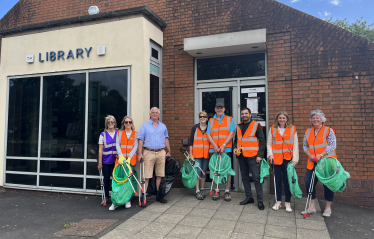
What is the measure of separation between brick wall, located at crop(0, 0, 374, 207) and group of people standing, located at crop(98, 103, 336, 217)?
3.05 ft

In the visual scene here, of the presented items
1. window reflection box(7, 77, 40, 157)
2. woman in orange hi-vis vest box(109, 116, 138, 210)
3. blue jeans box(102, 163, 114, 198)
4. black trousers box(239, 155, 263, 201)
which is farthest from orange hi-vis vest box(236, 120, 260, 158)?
window reflection box(7, 77, 40, 157)

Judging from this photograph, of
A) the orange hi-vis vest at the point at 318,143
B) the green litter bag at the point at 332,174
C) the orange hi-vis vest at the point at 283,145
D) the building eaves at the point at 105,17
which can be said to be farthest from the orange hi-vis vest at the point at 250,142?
the building eaves at the point at 105,17

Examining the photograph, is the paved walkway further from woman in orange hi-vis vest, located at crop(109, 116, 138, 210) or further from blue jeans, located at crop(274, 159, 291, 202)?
woman in orange hi-vis vest, located at crop(109, 116, 138, 210)

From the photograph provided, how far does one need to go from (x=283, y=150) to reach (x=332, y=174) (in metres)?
0.84

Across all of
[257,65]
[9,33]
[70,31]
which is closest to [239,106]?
[257,65]

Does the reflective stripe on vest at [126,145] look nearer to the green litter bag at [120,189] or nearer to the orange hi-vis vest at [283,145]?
the green litter bag at [120,189]

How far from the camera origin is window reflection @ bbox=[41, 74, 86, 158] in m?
6.34

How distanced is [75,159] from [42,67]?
2504 millimetres

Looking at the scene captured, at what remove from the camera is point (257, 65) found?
20.5ft

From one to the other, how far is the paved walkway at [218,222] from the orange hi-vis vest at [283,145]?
952 millimetres

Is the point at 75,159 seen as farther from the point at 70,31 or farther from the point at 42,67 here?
the point at 70,31

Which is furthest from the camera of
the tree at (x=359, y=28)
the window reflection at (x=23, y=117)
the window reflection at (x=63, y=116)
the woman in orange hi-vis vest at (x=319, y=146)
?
the tree at (x=359, y=28)

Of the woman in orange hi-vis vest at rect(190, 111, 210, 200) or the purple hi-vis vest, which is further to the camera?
the woman in orange hi-vis vest at rect(190, 111, 210, 200)

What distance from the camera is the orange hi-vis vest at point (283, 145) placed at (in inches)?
186
